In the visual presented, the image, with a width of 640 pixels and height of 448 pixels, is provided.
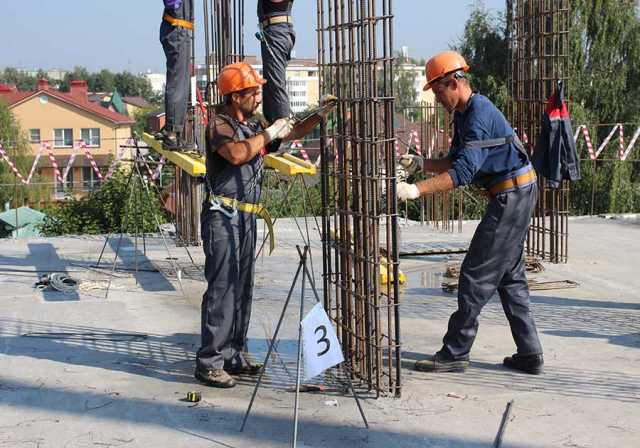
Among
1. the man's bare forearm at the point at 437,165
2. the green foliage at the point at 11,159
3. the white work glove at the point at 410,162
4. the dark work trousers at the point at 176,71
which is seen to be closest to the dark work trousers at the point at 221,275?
the white work glove at the point at 410,162

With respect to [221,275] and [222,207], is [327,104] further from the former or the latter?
[221,275]

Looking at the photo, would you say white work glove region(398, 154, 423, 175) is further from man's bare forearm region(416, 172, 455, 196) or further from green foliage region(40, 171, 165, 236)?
green foliage region(40, 171, 165, 236)

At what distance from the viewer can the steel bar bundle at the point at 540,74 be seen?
1096 cm

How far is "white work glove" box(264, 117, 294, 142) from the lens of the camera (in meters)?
6.19

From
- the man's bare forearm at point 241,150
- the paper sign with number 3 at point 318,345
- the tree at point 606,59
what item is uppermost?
the tree at point 606,59

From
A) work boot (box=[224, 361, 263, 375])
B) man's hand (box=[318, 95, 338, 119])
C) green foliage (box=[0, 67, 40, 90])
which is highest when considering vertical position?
green foliage (box=[0, 67, 40, 90])

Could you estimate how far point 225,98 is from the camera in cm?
631

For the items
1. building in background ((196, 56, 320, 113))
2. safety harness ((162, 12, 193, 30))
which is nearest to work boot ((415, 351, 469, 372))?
building in background ((196, 56, 320, 113))

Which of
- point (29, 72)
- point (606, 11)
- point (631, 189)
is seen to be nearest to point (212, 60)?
point (631, 189)

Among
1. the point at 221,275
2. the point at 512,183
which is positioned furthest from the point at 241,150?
the point at 512,183

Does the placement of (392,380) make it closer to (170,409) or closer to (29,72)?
(170,409)

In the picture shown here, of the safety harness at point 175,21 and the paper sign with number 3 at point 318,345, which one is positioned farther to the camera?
the safety harness at point 175,21

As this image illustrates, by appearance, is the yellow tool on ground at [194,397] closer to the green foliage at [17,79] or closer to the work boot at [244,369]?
the work boot at [244,369]

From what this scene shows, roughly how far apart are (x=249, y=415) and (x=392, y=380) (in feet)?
3.16
